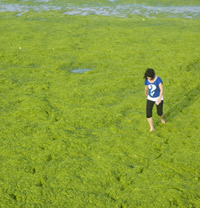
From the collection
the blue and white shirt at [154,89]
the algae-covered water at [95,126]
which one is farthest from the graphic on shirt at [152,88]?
the algae-covered water at [95,126]

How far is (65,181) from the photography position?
4363 mm

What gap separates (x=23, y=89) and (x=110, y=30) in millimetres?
8698

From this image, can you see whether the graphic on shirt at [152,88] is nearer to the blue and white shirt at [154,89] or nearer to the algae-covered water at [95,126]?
the blue and white shirt at [154,89]

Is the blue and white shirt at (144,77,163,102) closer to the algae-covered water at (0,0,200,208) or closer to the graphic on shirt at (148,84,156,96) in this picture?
the graphic on shirt at (148,84,156,96)

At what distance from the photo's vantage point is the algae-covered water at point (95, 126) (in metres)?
4.19

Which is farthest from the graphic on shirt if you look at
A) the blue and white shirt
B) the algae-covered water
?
the algae-covered water

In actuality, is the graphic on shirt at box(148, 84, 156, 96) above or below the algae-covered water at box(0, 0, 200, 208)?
above

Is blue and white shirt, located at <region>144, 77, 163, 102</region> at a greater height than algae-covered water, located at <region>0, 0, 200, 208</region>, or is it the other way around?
blue and white shirt, located at <region>144, 77, 163, 102</region>

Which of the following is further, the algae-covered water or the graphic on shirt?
A: the graphic on shirt

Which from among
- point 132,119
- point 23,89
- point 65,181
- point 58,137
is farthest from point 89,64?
point 65,181

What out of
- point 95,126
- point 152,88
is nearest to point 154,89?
point 152,88

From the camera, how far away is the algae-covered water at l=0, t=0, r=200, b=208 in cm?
419

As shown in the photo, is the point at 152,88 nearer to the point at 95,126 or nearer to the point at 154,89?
the point at 154,89

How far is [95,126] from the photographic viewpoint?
619 centimetres
